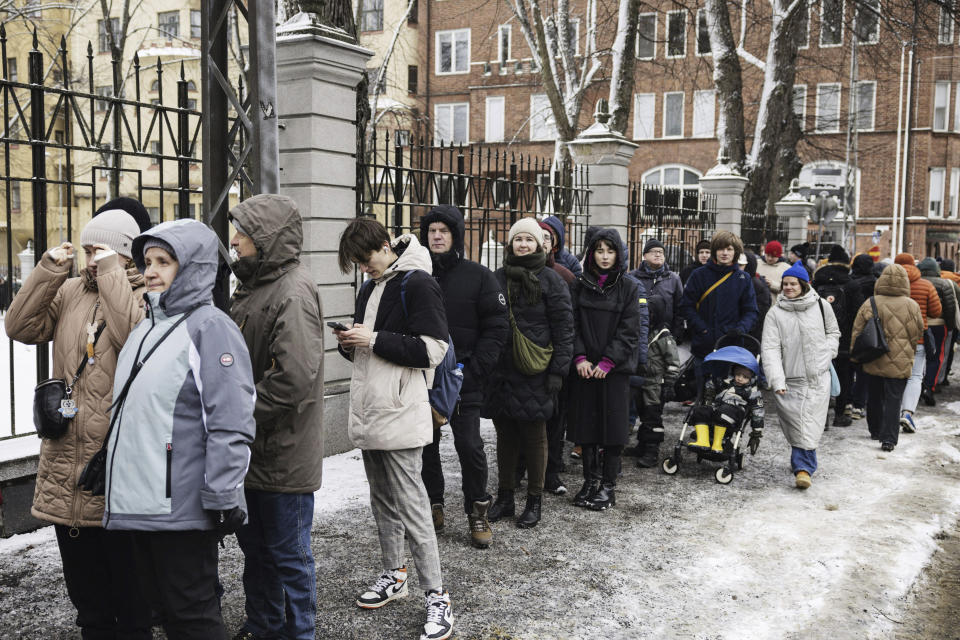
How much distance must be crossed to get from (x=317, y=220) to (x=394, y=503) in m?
3.59

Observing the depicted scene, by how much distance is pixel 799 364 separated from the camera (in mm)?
7219

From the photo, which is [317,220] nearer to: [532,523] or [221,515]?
[532,523]

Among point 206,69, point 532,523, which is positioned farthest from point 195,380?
point 532,523

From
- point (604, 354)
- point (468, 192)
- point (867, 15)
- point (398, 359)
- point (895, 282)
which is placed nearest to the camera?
point (398, 359)

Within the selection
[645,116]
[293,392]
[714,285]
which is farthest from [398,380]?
[645,116]

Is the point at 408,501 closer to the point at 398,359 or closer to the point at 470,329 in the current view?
the point at 398,359

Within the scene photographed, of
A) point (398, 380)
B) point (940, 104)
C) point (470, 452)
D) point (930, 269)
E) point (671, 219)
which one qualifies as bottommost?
point (470, 452)

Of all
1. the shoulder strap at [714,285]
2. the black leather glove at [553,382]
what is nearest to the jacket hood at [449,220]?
the black leather glove at [553,382]

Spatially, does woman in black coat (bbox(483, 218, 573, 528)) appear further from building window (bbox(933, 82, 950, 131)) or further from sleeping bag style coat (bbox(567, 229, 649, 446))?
building window (bbox(933, 82, 950, 131))

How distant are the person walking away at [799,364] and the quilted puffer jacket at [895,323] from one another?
1.55 meters

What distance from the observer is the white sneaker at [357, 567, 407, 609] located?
4.39 m

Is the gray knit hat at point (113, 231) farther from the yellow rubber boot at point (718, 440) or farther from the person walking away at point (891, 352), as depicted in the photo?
the person walking away at point (891, 352)

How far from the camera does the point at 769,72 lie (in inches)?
690

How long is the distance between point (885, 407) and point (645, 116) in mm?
35616
